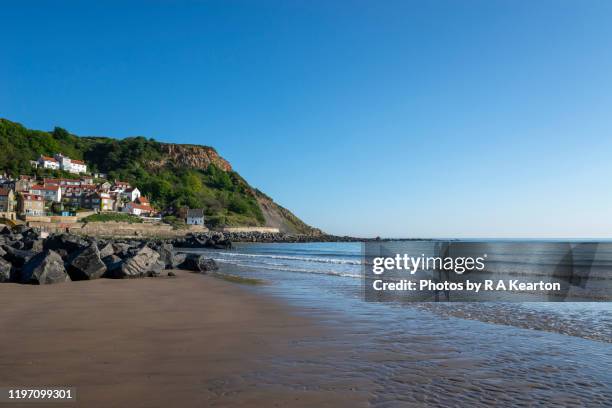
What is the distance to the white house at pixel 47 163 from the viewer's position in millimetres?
112875

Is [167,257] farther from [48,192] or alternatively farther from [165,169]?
[165,169]

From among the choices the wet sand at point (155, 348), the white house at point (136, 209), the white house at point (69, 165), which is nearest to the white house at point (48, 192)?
the white house at point (136, 209)

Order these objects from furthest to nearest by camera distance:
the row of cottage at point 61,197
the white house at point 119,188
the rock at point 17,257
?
the white house at point 119,188
the row of cottage at point 61,197
the rock at point 17,257

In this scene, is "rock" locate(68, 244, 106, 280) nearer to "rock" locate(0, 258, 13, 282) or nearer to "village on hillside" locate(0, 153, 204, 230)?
"rock" locate(0, 258, 13, 282)

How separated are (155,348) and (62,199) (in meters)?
99.7

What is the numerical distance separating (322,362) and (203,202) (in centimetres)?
12547

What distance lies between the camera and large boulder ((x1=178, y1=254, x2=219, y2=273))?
20344mm

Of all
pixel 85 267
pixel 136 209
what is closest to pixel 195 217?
pixel 136 209

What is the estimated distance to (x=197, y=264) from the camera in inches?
803

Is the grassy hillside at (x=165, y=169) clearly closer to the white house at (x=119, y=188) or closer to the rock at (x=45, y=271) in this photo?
the white house at (x=119, y=188)

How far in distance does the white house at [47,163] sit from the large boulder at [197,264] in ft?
365

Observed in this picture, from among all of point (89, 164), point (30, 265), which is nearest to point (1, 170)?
point (89, 164)

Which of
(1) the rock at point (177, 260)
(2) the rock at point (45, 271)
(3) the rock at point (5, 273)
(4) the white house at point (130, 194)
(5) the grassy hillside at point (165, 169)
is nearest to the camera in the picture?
(2) the rock at point (45, 271)

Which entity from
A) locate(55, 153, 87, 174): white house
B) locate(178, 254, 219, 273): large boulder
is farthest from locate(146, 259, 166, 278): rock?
locate(55, 153, 87, 174): white house
